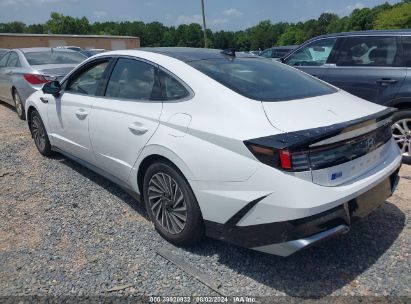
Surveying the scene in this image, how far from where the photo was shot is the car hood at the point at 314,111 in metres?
2.47

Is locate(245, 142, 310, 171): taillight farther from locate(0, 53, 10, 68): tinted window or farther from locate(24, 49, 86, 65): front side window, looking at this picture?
locate(0, 53, 10, 68): tinted window

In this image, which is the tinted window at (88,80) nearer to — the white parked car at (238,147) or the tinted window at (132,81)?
the white parked car at (238,147)

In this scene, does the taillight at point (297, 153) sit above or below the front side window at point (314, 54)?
below

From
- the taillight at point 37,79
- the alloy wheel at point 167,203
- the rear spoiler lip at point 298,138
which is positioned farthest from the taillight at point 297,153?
the taillight at point 37,79

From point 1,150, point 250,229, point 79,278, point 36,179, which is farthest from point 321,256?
point 1,150

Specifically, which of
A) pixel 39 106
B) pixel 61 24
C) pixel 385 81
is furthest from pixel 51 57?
pixel 61 24

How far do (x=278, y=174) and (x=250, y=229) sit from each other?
0.45 m

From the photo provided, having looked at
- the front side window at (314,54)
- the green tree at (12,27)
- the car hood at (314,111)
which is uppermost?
the green tree at (12,27)

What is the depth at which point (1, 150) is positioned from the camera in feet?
19.6

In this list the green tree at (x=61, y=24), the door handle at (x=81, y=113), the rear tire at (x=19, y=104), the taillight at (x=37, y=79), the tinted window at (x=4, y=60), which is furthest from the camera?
the green tree at (x=61, y=24)

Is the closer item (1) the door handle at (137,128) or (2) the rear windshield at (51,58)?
(1) the door handle at (137,128)

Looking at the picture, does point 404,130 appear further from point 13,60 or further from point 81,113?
point 13,60

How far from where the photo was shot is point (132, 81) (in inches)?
140

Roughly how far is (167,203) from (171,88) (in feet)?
3.12
